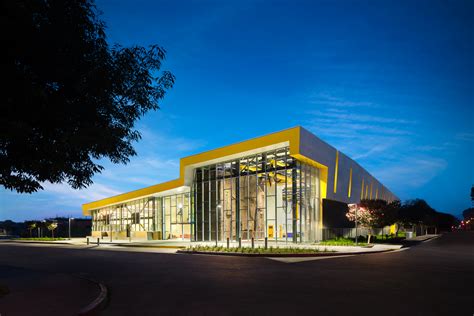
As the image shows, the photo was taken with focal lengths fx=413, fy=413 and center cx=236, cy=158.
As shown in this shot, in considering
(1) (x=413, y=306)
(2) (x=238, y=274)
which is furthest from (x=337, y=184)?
(1) (x=413, y=306)

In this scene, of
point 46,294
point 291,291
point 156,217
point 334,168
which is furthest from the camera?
point 156,217

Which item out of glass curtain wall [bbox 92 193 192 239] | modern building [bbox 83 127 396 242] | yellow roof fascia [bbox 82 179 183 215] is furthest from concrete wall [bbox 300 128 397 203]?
glass curtain wall [bbox 92 193 192 239]

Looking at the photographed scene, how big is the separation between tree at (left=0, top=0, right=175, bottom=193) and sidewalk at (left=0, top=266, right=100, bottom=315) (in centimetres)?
276

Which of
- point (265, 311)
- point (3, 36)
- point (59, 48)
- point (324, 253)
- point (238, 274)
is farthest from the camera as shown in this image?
point (324, 253)

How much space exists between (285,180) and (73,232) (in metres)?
61.6

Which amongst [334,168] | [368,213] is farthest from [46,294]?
[334,168]

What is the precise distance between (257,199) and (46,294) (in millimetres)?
29175

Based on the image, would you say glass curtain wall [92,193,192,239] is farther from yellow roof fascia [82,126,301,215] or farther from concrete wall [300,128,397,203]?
concrete wall [300,128,397,203]

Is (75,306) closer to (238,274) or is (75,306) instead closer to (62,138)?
(62,138)

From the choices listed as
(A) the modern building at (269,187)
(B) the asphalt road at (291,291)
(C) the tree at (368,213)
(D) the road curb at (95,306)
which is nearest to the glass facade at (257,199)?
(A) the modern building at (269,187)

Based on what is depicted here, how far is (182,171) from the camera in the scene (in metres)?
45.3

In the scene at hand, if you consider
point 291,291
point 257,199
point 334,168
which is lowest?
point 291,291

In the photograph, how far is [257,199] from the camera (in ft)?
127

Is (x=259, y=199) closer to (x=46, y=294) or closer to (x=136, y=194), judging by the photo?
(x=136, y=194)
